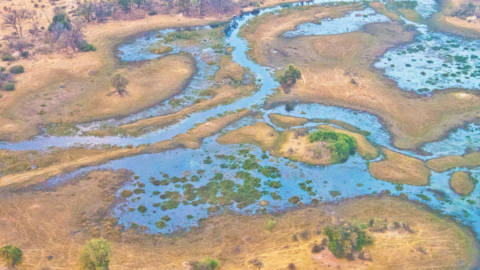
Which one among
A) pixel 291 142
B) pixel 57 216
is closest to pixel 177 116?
pixel 291 142

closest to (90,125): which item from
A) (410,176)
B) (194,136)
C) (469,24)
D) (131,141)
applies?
(131,141)

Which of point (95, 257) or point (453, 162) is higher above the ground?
point (95, 257)

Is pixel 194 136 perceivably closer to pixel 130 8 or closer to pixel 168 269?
pixel 168 269

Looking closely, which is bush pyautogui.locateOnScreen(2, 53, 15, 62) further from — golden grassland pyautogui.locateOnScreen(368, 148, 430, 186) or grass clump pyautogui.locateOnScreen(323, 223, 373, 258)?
grass clump pyautogui.locateOnScreen(323, 223, 373, 258)

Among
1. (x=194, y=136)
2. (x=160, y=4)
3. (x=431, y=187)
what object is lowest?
(x=431, y=187)

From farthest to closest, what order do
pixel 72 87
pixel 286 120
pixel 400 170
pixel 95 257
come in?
pixel 72 87 < pixel 286 120 < pixel 400 170 < pixel 95 257

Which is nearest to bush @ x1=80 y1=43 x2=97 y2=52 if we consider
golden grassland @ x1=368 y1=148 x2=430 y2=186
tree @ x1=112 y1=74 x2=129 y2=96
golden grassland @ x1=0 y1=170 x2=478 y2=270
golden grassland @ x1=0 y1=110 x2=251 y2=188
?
tree @ x1=112 y1=74 x2=129 y2=96

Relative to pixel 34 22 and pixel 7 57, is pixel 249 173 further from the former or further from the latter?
pixel 34 22
